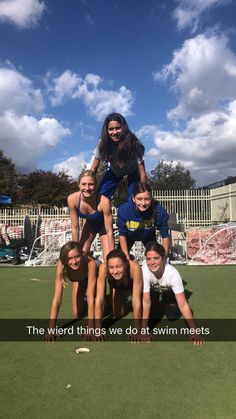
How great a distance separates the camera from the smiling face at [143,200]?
4.55 meters

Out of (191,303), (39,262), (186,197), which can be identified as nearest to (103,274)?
(191,303)

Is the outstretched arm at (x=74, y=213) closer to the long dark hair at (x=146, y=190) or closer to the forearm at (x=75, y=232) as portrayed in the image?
the forearm at (x=75, y=232)

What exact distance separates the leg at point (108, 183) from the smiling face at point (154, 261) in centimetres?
161

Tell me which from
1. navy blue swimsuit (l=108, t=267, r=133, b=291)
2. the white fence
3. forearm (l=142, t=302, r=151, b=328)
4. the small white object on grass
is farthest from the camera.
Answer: the white fence

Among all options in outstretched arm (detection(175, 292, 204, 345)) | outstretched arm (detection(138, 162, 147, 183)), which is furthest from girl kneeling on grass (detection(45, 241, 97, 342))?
outstretched arm (detection(138, 162, 147, 183))

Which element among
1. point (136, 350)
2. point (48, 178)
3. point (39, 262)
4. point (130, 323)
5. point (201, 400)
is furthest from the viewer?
point (48, 178)

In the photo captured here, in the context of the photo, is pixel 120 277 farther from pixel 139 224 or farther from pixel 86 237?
pixel 86 237

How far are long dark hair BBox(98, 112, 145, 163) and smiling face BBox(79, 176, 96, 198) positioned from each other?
26.4 inches

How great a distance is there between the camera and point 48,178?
39.3m

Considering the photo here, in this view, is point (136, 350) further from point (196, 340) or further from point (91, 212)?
point (91, 212)

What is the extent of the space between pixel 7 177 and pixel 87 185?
3657 centimetres

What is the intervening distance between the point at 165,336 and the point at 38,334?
1.24 m

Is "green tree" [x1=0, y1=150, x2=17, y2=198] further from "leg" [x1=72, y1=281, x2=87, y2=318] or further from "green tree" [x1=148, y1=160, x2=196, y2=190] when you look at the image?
"leg" [x1=72, y1=281, x2=87, y2=318]

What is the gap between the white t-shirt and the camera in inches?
157
